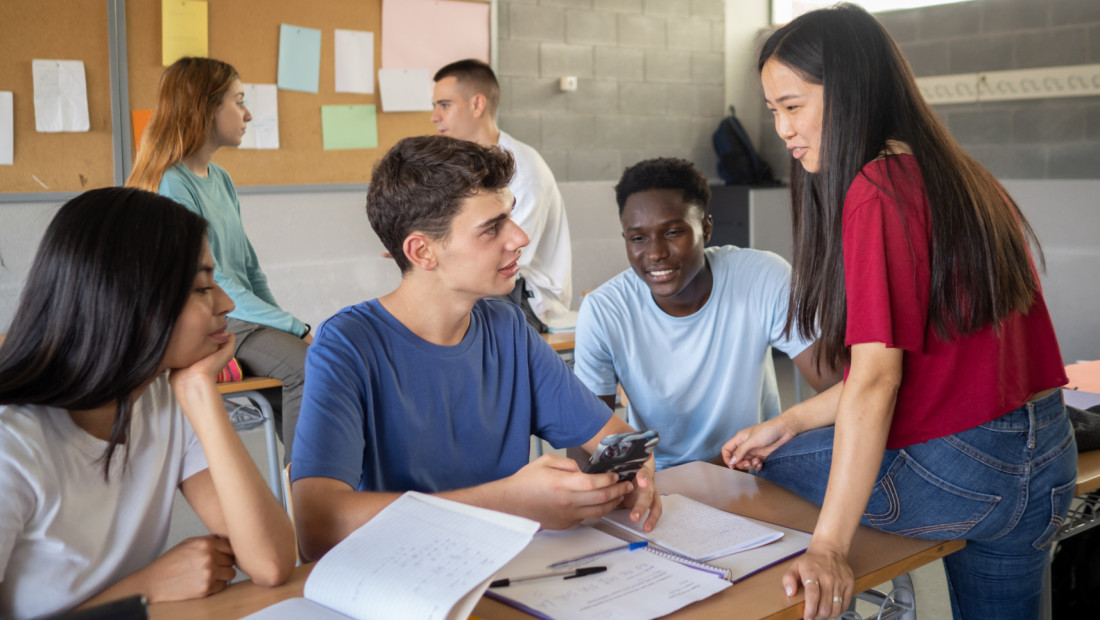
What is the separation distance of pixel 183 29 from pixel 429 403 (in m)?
3.08

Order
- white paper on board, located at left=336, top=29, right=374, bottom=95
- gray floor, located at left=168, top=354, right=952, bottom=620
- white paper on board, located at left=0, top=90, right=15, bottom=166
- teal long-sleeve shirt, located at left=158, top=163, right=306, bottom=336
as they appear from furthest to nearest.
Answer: white paper on board, located at left=336, top=29, right=374, bottom=95 → white paper on board, located at left=0, top=90, right=15, bottom=166 → teal long-sleeve shirt, located at left=158, top=163, right=306, bottom=336 → gray floor, located at left=168, top=354, right=952, bottom=620

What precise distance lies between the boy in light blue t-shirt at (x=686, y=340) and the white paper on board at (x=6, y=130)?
2713 millimetres

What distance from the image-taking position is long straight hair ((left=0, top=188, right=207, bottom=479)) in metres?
1.16

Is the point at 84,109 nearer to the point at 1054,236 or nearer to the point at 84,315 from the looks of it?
the point at 84,315

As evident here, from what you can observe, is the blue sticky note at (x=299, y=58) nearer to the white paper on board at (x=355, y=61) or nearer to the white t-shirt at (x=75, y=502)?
the white paper on board at (x=355, y=61)

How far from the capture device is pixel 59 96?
3.69m

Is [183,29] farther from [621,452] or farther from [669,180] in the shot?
[621,452]

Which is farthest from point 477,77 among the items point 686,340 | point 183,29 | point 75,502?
point 75,502

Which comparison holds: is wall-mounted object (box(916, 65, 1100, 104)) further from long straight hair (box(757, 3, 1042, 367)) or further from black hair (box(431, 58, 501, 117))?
long straight hair (box(757, 3, 1042, 367))

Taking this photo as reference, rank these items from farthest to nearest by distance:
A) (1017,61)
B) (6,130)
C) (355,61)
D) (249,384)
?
(1017,61) < (355,61) < (6,130) < (249,384)

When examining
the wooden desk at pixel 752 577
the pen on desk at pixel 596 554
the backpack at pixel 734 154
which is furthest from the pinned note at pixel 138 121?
the backpack at pixel 734 154

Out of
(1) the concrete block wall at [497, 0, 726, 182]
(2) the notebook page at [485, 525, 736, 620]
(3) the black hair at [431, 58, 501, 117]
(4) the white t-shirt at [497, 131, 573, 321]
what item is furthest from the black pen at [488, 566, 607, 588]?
(1) the concrete block wall at [497, 0, 726, 182]

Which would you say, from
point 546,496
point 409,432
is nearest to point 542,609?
point 546,496

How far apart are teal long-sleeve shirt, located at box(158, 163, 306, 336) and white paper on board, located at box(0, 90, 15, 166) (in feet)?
3.43
